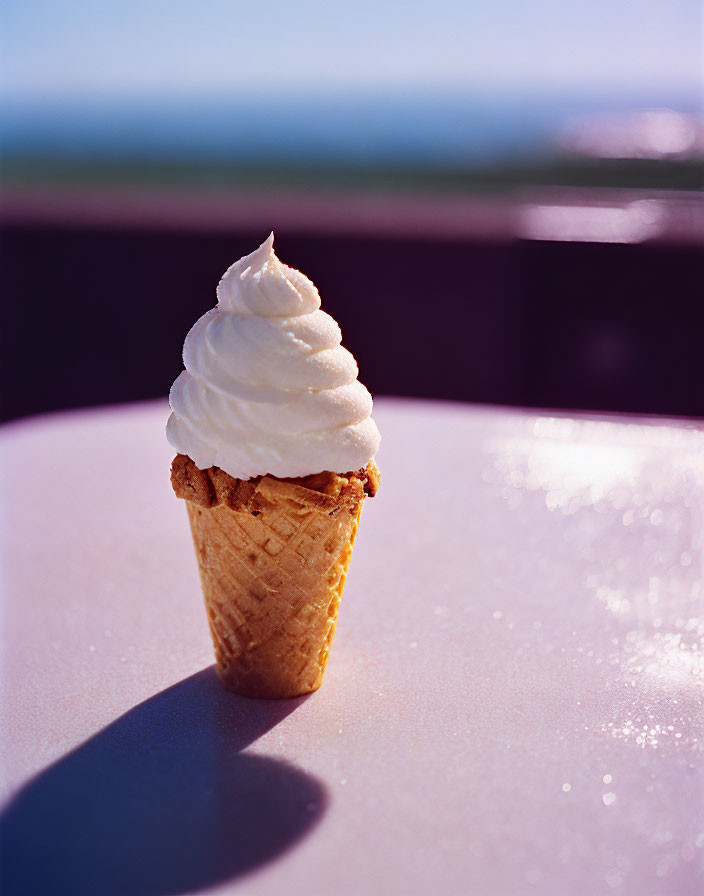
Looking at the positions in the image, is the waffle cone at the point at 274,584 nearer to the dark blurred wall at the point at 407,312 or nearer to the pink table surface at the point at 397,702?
the pink table surface at the point at 397,702

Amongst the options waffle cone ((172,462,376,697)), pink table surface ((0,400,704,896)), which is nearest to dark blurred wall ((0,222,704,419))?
pink table surface ((0,400,704,896))

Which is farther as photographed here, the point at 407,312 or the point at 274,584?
the point at 407,312

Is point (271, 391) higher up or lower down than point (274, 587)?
higher up

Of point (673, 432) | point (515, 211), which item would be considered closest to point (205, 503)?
point (673, 432)

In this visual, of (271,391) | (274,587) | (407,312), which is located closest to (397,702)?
(274,587)

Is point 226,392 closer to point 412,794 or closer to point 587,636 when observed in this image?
point 412,794

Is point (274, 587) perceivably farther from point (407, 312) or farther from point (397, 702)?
point (407, 312)

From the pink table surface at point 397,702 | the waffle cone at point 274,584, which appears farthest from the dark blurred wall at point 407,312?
the waffle cone at point 274,584

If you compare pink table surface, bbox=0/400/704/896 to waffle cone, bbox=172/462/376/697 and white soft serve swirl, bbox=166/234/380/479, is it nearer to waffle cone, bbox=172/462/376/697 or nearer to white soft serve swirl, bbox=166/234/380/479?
waffle cone, bbox=172/462/376/697
